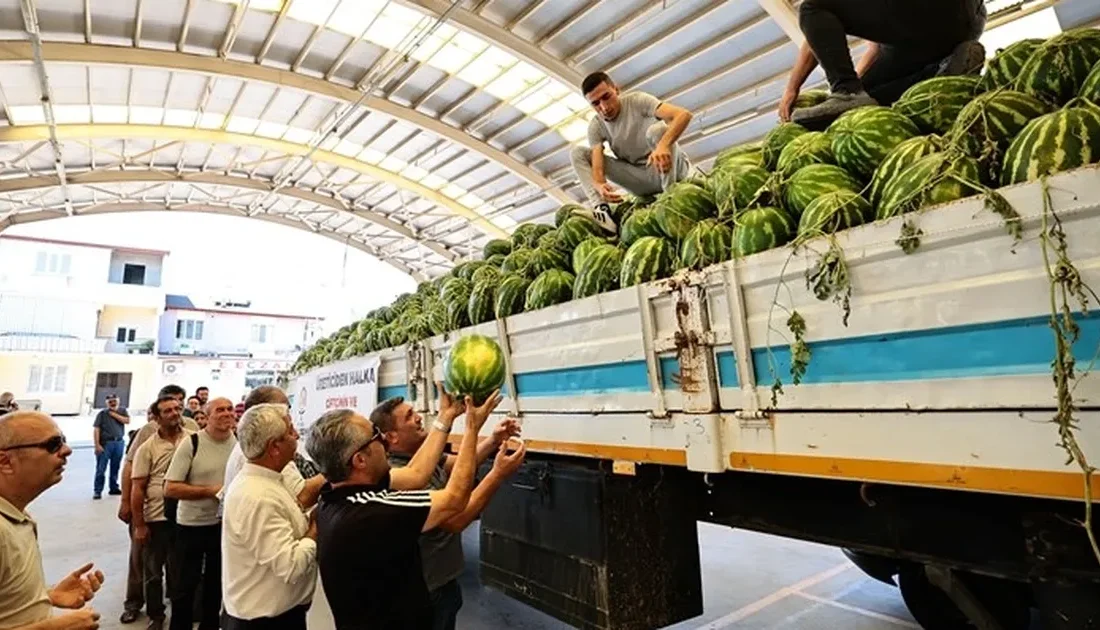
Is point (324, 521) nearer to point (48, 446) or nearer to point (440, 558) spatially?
point (440, 558)

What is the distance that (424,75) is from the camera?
13.6 m

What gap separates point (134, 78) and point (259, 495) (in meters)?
14.5

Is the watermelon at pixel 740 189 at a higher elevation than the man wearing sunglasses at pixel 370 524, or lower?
higher

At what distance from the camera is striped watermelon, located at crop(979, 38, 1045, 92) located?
188 cm

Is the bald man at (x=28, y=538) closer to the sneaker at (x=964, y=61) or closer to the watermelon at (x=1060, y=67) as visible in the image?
the watermelon at (x=1060, y=67)

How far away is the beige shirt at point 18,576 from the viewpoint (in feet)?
6.07

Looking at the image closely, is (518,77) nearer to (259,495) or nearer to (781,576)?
(781,576)

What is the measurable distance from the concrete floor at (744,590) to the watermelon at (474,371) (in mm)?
2610

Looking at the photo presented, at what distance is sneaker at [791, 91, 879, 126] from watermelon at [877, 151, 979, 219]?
3.40 ft

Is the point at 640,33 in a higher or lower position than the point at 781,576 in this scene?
higher

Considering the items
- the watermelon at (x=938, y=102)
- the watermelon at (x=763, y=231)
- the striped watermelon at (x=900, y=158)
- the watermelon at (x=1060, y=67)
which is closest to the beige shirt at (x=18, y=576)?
the watermelon at (x=763, y=231)

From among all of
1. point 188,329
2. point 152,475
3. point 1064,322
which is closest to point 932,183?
point 1064,322

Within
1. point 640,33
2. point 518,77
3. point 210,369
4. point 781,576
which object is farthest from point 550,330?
point 210,369

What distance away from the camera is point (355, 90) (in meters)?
14.0
